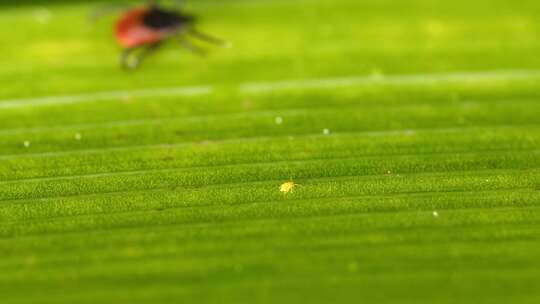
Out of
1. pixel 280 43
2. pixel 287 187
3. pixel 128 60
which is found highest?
pixel 280 43

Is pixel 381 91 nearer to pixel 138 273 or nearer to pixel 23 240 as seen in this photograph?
pixel 138 273

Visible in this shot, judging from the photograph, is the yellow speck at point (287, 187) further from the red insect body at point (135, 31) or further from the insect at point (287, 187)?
the red insect body at point (135, 31)

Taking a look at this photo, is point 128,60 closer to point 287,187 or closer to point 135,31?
point 135,31

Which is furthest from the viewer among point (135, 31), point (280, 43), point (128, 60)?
point (280, 43)

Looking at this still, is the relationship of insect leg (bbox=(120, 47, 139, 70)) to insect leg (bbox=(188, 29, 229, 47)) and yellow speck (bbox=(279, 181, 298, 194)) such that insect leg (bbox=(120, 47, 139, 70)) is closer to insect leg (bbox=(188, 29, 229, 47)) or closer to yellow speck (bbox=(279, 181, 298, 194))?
insect leg (bbox=(188, 29, 229, 47))

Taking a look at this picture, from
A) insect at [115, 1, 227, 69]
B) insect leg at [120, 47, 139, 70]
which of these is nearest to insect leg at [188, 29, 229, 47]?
insect at [115, 1, 227, 69]

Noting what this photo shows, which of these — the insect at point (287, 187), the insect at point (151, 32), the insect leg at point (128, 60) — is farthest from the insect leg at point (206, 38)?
the insect at point (287, 187)

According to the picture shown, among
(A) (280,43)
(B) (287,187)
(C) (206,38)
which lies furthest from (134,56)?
(B) (287,187)

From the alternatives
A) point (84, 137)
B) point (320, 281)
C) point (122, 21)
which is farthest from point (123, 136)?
point (320, 281)
